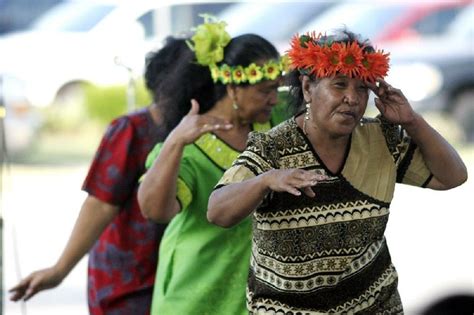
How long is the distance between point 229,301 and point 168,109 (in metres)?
0.85

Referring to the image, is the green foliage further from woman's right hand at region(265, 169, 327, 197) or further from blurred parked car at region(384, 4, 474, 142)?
woman's right hand at region(265, 169, 327, 197)

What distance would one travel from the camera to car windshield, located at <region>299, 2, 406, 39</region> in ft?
52.2

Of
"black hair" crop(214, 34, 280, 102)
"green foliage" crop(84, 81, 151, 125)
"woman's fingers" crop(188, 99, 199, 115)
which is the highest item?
"black hair" crop(214, 34, 280, 102)

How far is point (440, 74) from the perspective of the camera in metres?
16.0

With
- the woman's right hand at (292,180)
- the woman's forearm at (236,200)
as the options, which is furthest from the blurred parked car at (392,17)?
the woman's right hand at (292,180)

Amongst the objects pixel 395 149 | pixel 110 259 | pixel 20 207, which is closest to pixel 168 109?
pixel 110 259

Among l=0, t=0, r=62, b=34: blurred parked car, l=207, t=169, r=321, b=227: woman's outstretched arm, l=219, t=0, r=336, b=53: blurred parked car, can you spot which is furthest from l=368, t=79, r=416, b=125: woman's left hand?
l=0, t=0, r=62, b=34: blurred parked car

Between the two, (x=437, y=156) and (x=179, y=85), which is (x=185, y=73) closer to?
(x=179, y=85)

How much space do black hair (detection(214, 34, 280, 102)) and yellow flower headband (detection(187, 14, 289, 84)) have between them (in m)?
0.02

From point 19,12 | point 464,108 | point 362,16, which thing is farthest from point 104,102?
point 464,108

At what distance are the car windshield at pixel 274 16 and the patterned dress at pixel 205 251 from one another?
11.2 metres

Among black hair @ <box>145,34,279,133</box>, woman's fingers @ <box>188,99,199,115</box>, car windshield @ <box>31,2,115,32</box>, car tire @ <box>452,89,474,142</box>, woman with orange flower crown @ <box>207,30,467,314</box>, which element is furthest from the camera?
A: car tire @ <box>452,89,474,142</box>

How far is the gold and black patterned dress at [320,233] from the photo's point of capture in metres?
3.63

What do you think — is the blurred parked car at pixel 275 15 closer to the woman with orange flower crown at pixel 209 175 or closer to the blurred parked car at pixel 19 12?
the blurred parked car at pixel 19 12
